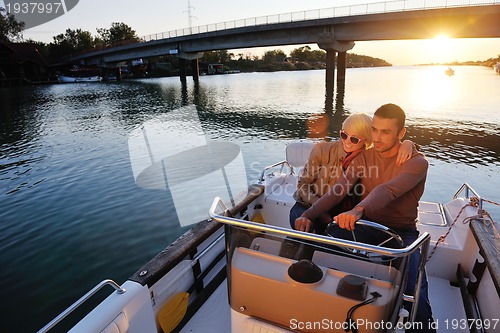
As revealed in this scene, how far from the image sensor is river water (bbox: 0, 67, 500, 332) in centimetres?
622

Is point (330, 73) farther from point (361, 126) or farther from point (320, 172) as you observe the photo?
point (361, 126)

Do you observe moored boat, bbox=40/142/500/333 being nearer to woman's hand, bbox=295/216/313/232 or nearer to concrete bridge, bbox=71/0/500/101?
woman's hand, bbox=295/216/313/232

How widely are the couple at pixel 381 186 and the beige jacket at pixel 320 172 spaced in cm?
16

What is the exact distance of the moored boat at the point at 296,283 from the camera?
Answer: 1990 millimetres

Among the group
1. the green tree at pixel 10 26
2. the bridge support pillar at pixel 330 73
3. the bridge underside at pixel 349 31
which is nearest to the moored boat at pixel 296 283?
the bridge underside at pixel 349 31

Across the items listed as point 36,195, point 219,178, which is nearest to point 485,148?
point 219,178

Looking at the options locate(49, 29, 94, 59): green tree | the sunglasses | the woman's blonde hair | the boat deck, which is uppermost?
locate(49, 29, 94, 59): green tree

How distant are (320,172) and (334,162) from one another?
20cm

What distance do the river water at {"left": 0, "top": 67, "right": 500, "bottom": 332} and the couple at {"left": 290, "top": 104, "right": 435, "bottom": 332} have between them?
16.1ft

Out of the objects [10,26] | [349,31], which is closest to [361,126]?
[349,31]

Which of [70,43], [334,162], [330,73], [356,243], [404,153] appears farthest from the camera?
[70,43]

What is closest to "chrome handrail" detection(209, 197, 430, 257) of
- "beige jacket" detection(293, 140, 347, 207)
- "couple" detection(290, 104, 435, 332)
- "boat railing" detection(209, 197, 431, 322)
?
"boat railing" detection(209, 197, 431, 322)

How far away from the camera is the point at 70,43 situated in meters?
97.8

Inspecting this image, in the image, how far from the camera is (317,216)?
10.0 feet
